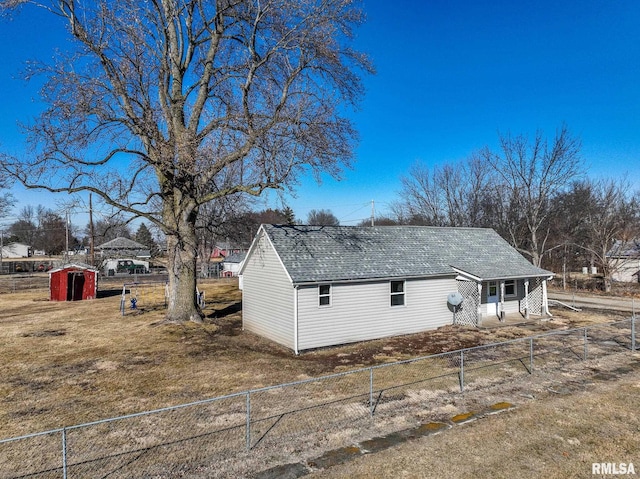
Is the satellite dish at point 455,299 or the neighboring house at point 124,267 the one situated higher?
the neighboring house at point 124,267

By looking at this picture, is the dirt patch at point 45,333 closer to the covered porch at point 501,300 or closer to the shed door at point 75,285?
the shed door at point 75,285

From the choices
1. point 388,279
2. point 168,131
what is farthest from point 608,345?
point 168,131

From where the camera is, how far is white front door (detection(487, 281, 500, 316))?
21.4m

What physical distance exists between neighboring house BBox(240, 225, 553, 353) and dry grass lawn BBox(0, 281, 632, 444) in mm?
825

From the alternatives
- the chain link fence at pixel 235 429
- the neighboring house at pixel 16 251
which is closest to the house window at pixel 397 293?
the chain link fence at pixel 235 429

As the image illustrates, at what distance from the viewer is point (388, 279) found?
17.7 m

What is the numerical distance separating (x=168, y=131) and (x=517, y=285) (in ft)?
68.7

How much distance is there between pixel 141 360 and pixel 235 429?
7332 mm

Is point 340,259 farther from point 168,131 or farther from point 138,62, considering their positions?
point 138,62

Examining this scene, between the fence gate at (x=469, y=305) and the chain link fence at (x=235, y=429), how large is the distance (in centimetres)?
657

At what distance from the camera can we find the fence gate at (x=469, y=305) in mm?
19406

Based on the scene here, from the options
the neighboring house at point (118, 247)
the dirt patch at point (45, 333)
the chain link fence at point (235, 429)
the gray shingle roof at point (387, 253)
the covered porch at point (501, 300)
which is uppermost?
the neighboring house at point (118, 247)

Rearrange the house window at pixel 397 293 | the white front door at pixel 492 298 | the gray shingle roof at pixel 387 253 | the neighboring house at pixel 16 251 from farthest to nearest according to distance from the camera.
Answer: the neighboring house at pixel 16 251 → the white front door at pixel 492 298 → the house window at pixel 397 293 → the gray shingle roof at pixel 387 253
